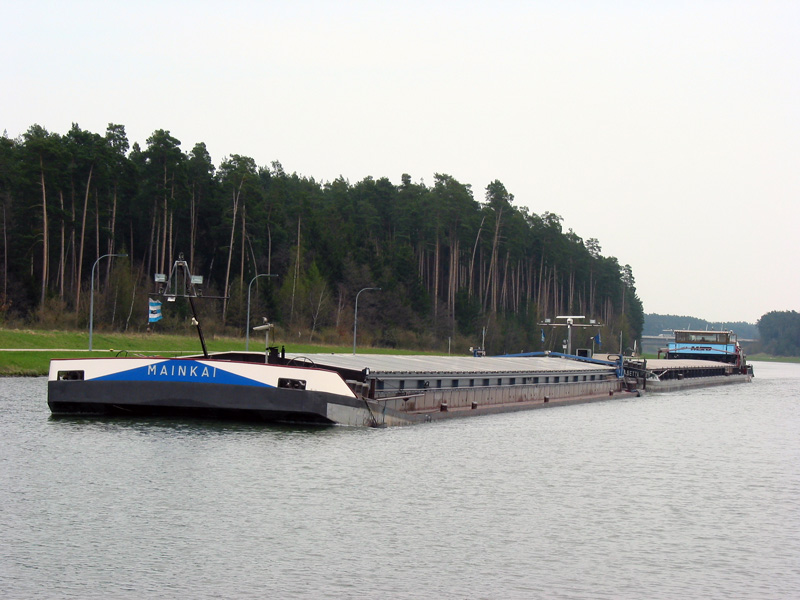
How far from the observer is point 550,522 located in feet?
65.4

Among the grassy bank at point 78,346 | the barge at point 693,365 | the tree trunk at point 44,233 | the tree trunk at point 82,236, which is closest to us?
the grassy bank at point 78,346

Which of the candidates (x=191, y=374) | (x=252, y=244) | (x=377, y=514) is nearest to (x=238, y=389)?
(x=191, y=374)

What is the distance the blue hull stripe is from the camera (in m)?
30.6

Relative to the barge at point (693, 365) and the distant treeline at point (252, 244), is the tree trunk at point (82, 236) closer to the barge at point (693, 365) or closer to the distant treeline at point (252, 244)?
the distant treeline at point (252, 244)

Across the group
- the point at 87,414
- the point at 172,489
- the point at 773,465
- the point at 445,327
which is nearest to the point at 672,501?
the point at 773,465

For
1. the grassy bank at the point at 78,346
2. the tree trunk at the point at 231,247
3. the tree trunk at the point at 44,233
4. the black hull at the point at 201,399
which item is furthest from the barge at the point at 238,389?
the tree trunk at the point at 231,247

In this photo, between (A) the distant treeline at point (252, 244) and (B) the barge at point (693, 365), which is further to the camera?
(A) the distant treeline at point (252, 244)

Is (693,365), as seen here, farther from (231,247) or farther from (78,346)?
(78,346)

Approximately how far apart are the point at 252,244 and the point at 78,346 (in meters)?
40.8

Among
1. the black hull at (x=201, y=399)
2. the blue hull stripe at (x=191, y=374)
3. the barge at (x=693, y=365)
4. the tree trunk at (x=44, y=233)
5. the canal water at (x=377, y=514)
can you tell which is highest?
the tree trunk at (x=44, y=233)

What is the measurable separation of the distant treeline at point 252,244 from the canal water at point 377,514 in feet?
173

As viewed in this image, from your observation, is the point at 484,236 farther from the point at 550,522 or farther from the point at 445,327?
the point at 550,522

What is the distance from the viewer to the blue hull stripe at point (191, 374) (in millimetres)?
30594

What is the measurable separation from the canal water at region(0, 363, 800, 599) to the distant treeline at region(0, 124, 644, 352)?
5275 cm
